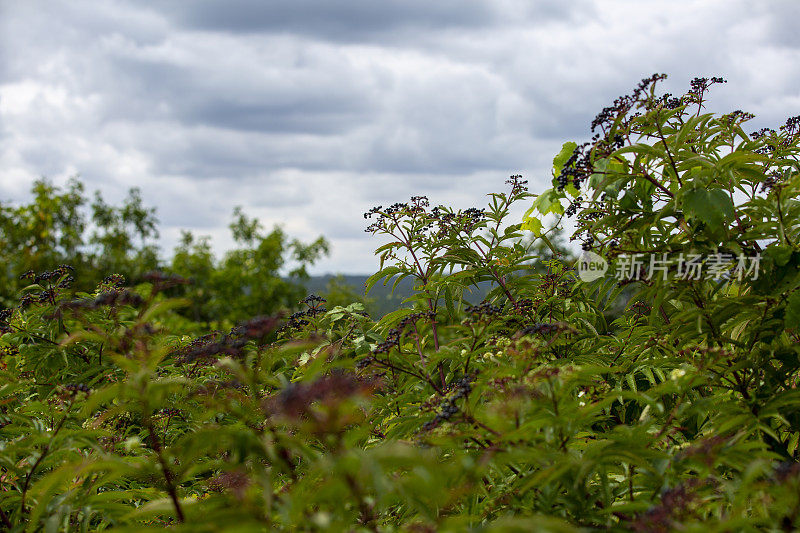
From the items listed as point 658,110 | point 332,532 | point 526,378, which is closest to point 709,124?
point 658,110

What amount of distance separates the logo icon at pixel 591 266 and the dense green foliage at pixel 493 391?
0.21 ft

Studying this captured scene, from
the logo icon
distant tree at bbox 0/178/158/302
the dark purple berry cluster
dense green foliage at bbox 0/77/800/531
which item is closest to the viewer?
dense green foliage at bbox 0/77/800/531

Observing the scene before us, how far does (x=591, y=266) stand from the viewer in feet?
8.97

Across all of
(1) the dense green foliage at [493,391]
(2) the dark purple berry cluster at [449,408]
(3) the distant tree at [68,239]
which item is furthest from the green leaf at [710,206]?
(3) the distant tree at [68,239]

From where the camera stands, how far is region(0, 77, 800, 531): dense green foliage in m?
1.47

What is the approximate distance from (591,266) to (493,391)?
3.42 ft

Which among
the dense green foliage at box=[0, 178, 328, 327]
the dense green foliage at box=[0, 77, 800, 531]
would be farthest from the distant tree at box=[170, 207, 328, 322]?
the dense green foliage at box=[0, 77, 800, 531]

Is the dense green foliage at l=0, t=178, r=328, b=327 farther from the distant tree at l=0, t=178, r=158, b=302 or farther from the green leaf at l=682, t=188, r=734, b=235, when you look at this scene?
the green leaf at l=682, t=188, r=734, b=235

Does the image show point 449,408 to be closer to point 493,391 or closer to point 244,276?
point 493,391

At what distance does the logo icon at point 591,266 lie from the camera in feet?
8.69

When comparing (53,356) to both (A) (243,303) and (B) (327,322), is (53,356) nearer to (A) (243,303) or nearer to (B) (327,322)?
(B) (327,322)

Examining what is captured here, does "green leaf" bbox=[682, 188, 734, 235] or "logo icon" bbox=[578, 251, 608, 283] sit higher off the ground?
"green leaf" bbox=[682, 188, 734, 235]

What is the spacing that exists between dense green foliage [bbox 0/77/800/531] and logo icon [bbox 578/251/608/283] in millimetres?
64

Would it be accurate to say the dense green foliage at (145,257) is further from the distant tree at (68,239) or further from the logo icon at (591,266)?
the logo icon at (591,266)
